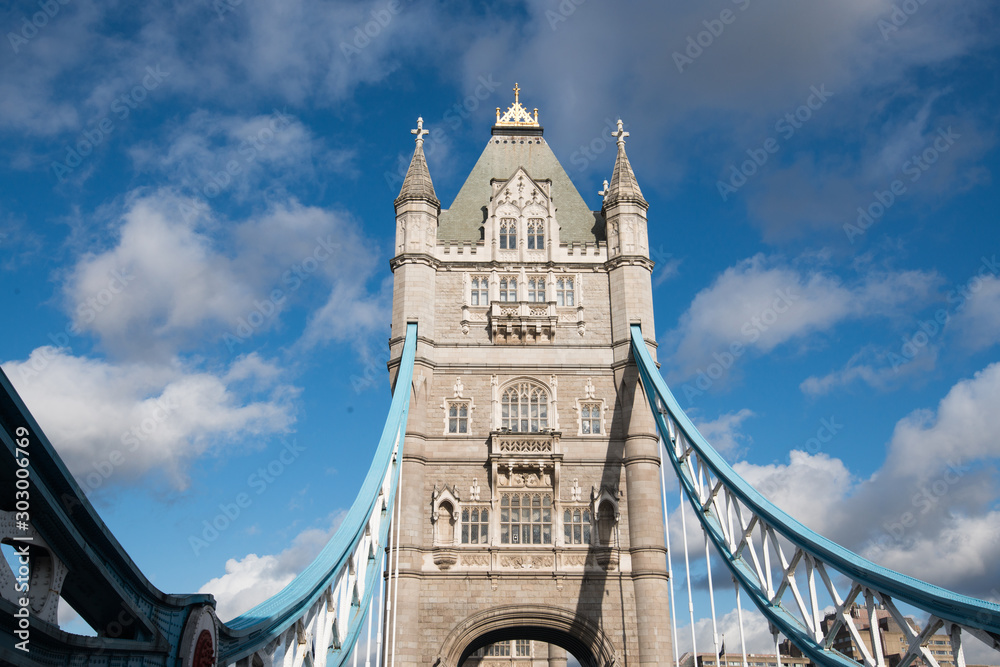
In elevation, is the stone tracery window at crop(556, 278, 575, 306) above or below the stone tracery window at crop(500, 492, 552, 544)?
above

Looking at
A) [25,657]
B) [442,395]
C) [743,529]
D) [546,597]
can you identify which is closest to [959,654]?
[743,529]

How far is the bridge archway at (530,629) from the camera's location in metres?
23.0

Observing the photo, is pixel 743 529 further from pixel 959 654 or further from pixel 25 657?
pixel 25 657

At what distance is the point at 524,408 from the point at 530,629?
6.30 meters

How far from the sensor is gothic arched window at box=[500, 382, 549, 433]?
1026 inches

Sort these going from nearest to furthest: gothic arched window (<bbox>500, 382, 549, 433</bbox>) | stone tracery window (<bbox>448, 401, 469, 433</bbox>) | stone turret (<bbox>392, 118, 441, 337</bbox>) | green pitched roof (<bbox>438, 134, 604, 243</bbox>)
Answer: stone tracery window (<bbox>448, 401, 469, 433</bbox>), gothic arched window (<bbox>500, 382, 549, 433</bbox>), stone turret (<bbox>392, 118, 441, 337</bbox>), green pitched roof (<bbox>438, 134, 604, 243</bbox>)

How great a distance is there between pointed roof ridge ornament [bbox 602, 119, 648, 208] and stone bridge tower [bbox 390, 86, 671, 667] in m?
0.05

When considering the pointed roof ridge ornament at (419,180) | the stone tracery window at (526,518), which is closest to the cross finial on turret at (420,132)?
the pointed roof ridge ornament at (419,180)

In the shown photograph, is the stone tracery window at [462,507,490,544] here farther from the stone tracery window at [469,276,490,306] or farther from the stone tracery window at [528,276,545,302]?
the stone tracery window at [528,276,545,302]

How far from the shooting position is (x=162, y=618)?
30.7 feet

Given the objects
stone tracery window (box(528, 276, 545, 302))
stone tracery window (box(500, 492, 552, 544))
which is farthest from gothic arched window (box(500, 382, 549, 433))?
stone tracery window (box(528, 276, 545, 302))

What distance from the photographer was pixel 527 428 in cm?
2602

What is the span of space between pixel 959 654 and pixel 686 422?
11.3m

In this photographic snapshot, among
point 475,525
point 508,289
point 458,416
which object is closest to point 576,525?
point 475,525
